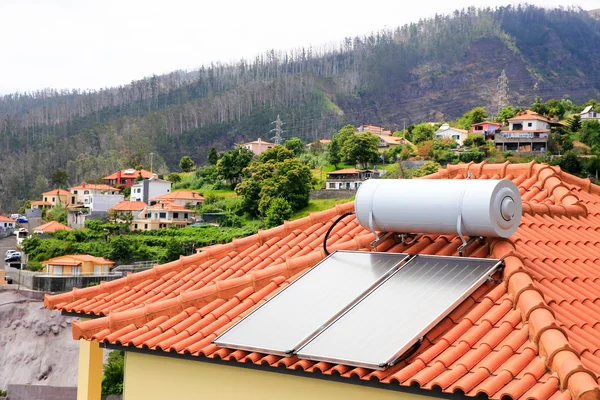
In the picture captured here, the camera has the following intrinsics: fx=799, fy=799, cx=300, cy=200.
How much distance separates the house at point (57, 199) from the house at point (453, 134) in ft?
143

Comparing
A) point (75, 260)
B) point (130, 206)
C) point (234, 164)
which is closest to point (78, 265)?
point (75, 260)

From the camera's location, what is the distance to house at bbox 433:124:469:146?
85.7 m

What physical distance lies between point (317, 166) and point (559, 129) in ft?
85.7

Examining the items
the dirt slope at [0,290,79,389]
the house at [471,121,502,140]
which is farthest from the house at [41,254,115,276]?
the house at [471,121,502,140]

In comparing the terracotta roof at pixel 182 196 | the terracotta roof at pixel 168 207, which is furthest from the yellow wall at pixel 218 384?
the terracotta roof at pixel 182 196

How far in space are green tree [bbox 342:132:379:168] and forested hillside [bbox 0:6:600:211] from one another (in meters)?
39.8

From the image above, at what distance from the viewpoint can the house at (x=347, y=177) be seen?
251 feet

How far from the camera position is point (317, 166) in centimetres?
8925

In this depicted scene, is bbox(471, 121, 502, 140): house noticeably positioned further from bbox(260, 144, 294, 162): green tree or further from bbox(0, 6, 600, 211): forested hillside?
bbox(0, 6, 600, 211): forested hillside

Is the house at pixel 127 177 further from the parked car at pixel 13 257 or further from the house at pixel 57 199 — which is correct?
the parked car at pixel 13 257

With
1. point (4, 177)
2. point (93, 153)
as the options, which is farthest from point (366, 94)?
point (4, 177)

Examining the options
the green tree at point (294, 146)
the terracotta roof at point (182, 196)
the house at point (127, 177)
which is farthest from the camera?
the house at point (127, 177)

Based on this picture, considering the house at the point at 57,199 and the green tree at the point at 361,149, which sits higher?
the green tree at the point at 361,149

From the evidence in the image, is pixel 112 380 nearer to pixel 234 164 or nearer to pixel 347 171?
pixel 347 171
